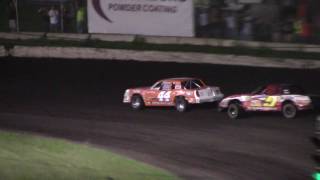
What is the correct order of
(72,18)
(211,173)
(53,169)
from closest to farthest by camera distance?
(53,169)
(211,173)
(72,18)

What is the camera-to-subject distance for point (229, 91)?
2791cm

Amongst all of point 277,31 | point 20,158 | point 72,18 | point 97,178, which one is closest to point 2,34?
point 72,18

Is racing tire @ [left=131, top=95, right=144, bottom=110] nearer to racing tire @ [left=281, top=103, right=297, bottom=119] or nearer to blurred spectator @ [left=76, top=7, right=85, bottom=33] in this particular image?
racing tire @ [left=281, top=103, right=297, bottom=119]

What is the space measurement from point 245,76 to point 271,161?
13.0m

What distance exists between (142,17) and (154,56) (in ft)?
13.6

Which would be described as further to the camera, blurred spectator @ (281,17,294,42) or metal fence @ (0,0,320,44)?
blurred spectator @ (281,17,294,42)

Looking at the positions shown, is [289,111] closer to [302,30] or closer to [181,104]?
[181,104]

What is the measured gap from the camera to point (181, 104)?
84.7ft

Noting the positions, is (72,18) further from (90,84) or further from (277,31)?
(277,31)

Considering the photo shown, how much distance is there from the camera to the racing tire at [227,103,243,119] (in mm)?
23672

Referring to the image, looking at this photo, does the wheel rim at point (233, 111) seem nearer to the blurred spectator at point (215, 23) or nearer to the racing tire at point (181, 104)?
the racing tire at point (181, 104)

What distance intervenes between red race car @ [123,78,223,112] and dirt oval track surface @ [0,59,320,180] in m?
0.38

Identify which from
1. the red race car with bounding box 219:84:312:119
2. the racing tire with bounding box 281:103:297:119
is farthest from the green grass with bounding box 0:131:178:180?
the racing tire with bounding box 281:103:297:119

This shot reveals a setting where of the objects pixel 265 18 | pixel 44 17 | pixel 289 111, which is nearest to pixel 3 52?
pixel 44 17
